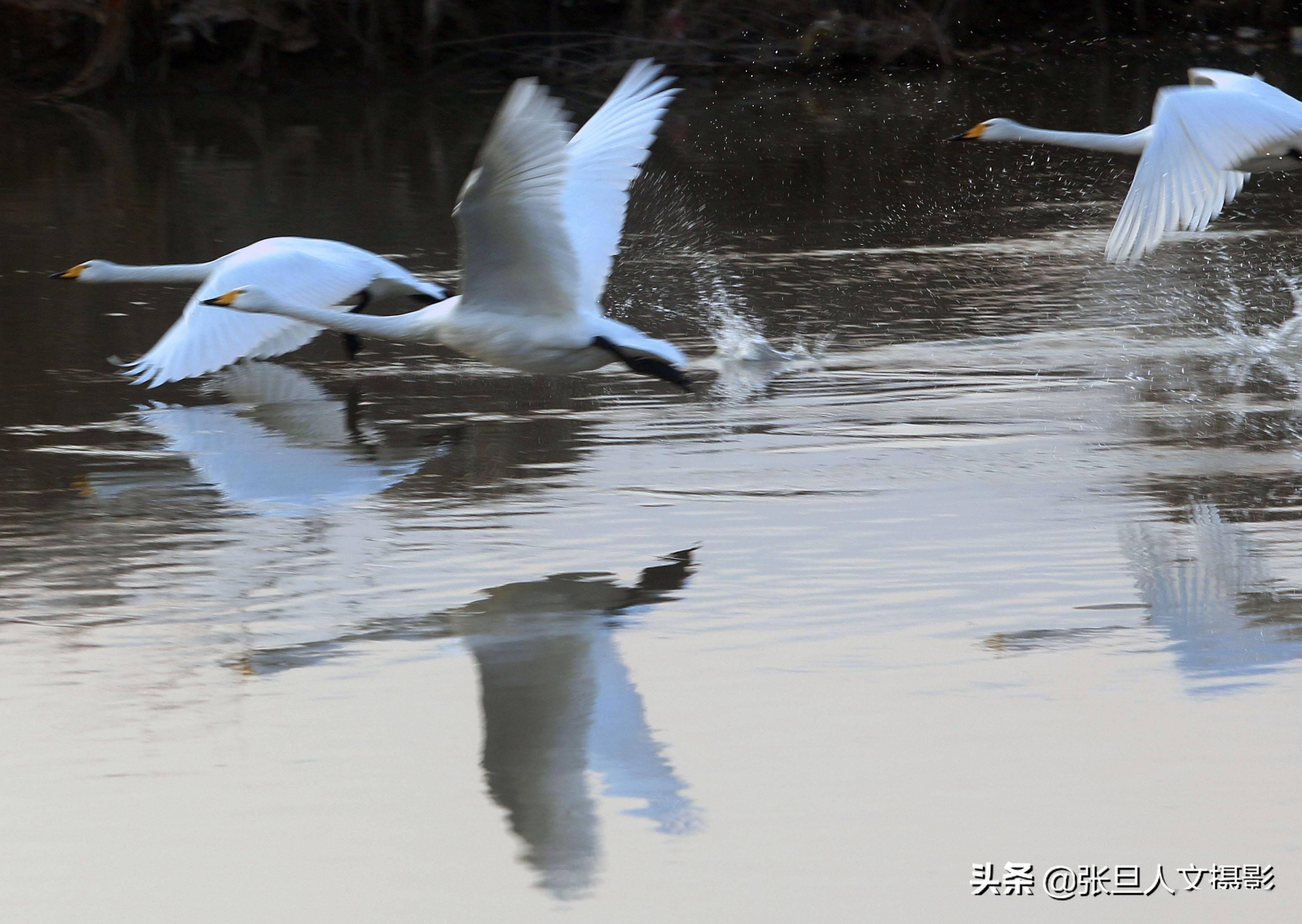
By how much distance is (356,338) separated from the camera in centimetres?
857

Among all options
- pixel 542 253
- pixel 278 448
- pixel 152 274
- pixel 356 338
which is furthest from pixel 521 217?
pixel 152 274

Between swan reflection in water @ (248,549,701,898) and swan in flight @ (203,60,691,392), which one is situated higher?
swan in flight @ (203,60,691,392)

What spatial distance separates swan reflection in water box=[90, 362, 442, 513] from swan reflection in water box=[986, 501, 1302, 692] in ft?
8.69

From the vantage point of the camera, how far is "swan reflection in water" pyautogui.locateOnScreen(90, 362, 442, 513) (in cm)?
682

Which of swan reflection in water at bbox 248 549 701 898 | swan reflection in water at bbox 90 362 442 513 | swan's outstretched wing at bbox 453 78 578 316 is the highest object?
swan's outstretched wing at bbox 453 78 578 316

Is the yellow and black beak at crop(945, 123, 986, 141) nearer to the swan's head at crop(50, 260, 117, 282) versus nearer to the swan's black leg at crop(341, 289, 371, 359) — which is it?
the swan's black leg at crop(341, 289, 371, 359)

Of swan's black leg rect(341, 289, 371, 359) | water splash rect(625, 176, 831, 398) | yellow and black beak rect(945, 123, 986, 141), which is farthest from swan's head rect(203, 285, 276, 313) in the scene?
yellow and black beak rect(945, 123, 986, 141)

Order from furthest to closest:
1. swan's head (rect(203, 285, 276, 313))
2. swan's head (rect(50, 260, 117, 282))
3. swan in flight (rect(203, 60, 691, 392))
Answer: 1. swan's head (rect(50, 260, 117, 282))
2. swan's head (rect(203, 285, 276, 313))
3. swan in flight (rect(203, 60, 691, 392))

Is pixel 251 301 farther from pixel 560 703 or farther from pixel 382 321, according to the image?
pixel 560 703

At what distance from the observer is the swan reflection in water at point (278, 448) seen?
269 inches

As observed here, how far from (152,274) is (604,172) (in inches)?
124

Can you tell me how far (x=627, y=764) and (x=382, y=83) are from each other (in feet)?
68.3

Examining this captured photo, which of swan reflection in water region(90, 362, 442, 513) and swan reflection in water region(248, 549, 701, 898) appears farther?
swan reflection in water region(90, 362, 442, 513)

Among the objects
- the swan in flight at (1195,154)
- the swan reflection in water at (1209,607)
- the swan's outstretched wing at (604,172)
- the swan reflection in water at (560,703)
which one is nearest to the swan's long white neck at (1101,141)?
the swan in flight at (1195,154)
